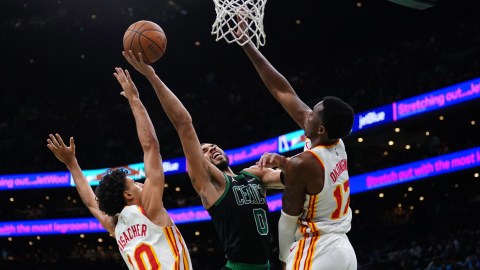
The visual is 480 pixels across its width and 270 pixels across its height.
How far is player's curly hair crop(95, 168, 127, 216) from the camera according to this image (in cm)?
412

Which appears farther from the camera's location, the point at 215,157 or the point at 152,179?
the point at 215,157

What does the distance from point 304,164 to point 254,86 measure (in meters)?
18.5

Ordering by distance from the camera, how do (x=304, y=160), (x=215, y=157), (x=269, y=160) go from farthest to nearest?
(x=215, y=157) → (x=304, y=160) → (x=269, y=160)

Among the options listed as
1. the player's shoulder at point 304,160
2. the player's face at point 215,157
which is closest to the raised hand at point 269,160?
the player's shoulder at point 304,160

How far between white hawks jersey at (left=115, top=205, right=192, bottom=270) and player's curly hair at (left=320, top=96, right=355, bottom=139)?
3.95 feet

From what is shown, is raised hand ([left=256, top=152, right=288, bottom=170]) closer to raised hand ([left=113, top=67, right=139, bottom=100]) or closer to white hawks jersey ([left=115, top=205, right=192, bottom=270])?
white hawks jersey ([left=115, top=205, right=192, bottom=270])

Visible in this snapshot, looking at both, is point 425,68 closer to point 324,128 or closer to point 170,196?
point 170,196

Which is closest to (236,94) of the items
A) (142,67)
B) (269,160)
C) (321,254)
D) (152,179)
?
(142,67)

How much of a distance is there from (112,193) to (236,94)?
59.1 ft

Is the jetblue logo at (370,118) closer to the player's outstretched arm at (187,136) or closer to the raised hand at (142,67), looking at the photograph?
the player's outstretched arm at (187,136)

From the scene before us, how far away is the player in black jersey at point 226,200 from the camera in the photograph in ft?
13.5

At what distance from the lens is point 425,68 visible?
15555 millimetres

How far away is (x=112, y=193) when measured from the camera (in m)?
4.12

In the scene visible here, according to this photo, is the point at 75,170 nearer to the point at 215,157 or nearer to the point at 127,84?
the point at 127,84
